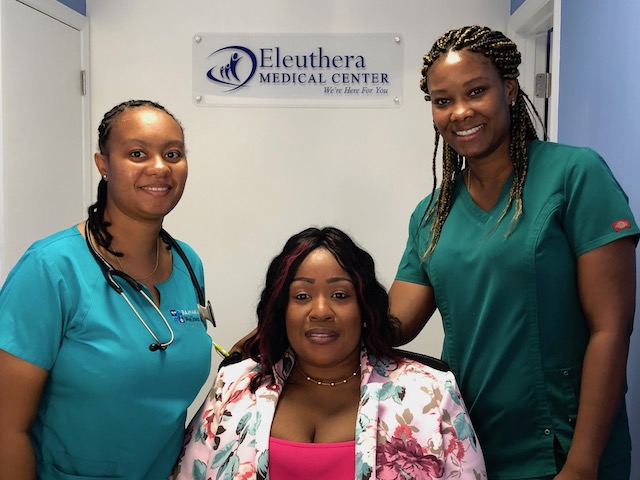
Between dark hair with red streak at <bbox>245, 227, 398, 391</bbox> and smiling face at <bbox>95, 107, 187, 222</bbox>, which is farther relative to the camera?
dark hair with red streak at <bbox>245, 227, 398, 391</bbox>

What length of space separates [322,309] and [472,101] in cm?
55

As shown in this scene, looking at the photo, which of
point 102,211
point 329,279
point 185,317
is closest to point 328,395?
point 329,279

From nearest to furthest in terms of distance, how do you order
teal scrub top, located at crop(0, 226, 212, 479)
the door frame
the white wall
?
teal scrub top, located at crop(0, 226, 212, 479), the door frame, the white wall

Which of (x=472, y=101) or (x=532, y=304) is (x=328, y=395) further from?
(x=472, y=101)

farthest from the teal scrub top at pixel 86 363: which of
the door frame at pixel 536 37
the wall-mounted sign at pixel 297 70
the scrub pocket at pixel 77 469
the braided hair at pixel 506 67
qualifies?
the wall-mounted sign at pixel 297 70

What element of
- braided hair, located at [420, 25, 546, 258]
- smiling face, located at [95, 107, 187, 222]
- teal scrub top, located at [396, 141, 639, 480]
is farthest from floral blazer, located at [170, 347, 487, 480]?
smiling face, located at [95, 107, 187, 222]

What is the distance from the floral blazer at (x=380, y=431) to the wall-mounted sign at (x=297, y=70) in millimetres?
1796

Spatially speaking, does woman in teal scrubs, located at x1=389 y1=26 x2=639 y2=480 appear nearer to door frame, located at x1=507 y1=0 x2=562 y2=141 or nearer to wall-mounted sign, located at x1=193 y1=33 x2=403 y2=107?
door frame, located at x1=507 y1=0 x2=562 y2=141

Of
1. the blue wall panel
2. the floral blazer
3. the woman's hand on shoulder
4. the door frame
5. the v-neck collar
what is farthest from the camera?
the blue wall panel

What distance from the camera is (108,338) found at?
56.1 inches

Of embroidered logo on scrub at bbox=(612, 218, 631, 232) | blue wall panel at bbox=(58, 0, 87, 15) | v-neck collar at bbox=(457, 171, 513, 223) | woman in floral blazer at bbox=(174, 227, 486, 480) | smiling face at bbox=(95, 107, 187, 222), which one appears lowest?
woman in floral blazer at bbox=(174, 227, 486, 480)

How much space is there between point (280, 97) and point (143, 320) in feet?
6.18

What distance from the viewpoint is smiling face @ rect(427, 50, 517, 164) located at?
60.9 inches

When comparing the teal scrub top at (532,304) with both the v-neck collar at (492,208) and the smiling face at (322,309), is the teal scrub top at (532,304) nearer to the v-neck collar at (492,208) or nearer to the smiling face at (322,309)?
the v-neck collar at (492,208)
